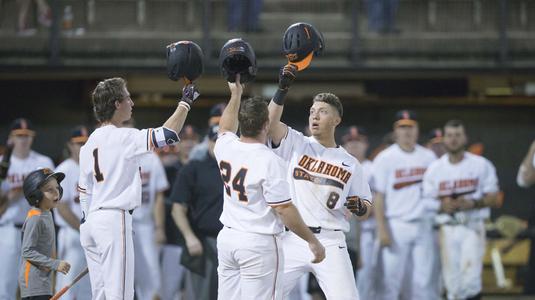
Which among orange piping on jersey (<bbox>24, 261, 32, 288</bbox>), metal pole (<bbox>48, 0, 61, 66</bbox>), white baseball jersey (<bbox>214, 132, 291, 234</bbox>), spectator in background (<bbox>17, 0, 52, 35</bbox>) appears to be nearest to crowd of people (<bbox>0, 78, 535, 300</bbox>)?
orange piping on jersey (<bbox>24, 261, 32, 288</bbox>)

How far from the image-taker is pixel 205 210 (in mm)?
10086

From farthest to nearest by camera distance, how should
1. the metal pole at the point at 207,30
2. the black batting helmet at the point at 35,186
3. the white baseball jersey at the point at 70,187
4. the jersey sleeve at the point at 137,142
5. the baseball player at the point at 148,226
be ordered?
1. the metal pole at the point at 207,30
2. the baseball player at the point at 148,226
3. the white baseball jersey at the point at 70,187
4. the black batting helmet at the point at 35,186
5. the jersey sleeve at the point at 137,142

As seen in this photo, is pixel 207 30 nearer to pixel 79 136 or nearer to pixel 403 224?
pixel 79 136

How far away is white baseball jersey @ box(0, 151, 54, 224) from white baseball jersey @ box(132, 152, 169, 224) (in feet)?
3.41

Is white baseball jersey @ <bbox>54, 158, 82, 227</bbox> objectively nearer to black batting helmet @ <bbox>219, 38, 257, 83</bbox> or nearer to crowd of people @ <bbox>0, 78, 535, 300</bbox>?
crowd of people @ <bbox>0, 78, 535, 300</bbox>

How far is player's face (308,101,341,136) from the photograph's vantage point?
795 centimetres

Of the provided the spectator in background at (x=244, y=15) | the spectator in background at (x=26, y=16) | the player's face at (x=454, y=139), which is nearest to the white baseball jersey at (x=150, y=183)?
the player's face at (x=454, y=139)

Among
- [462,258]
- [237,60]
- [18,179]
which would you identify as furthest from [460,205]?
[18,179]

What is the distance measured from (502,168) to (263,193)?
29.8ft

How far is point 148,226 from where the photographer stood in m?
11.3

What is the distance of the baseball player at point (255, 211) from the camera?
22.3ft

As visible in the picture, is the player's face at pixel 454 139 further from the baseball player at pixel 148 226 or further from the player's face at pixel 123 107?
the player's face at pixel 123 107

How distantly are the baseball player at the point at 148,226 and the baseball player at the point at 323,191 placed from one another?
3.36 meters

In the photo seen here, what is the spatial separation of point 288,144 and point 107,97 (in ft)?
4.76
